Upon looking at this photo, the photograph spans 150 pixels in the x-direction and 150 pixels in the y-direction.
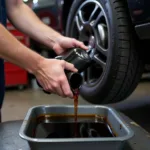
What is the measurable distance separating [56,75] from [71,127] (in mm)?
148

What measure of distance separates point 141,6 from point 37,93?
4.80 feet

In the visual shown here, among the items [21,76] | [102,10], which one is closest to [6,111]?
[21,76]

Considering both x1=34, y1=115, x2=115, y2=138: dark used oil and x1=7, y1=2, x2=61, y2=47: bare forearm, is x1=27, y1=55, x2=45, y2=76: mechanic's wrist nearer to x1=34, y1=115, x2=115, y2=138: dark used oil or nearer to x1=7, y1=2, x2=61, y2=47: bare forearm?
x1=34, y1=115, x2=115, y2=138: dark used oil

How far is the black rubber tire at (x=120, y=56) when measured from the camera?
1.19 meters

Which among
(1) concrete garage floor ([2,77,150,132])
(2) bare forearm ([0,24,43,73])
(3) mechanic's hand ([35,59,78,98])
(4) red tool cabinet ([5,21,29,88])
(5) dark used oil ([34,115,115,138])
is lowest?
(1) concrete garage floor ([2,77,150,132])

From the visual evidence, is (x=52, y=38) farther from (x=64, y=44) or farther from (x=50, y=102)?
(x=50, y=102)

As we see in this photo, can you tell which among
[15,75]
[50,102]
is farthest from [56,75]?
[15,75]

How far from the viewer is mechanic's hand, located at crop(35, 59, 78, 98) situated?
2.31 feet

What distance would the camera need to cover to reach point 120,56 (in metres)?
1.20

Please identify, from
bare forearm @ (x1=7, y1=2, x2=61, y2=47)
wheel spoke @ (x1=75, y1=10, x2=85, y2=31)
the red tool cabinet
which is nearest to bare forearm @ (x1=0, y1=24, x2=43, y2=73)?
bare forearm @ (x1=7, y1=2, x2=61, y2=47)

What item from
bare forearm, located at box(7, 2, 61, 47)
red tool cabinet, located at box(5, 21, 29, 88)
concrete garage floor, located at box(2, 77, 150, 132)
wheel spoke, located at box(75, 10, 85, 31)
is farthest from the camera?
red tool cabinet, located at box(5, 21, 29, 88)

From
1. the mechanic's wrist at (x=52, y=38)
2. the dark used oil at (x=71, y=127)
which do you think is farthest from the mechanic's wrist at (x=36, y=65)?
the mechanic's wrist at (x=52, y=38)

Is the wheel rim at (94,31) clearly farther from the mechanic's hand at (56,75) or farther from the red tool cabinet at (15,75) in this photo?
the red tool cabinet at (15,75)

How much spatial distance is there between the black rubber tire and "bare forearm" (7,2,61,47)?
1.03 ft
